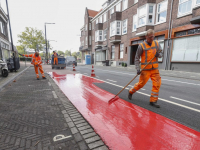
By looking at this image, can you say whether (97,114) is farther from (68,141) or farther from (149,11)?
(149,11)

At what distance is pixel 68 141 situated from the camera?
188 centimetres

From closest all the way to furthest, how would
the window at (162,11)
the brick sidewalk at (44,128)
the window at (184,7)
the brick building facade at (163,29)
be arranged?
the brick sidewalk at (44,128) < the brick building facade at (163,29) < the window at (184,7) < the window at (162,11)

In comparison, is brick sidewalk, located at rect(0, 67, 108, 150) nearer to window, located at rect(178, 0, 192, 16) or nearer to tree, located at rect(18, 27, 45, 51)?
window, located at rect(178, 0, 192, 16)

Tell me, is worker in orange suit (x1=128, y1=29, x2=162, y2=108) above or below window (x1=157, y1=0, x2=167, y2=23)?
below

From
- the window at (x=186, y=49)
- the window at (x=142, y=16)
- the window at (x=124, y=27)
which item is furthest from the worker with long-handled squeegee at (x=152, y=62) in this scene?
the window at (x=124, y=27)

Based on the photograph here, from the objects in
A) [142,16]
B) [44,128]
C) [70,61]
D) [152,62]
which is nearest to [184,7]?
[142,16]

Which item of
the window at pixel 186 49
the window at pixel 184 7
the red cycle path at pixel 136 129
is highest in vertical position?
the window at pixel 184 7

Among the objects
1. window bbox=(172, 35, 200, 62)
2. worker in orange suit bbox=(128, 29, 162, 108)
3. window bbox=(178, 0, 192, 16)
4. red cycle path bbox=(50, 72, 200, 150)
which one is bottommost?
red cycle path bbox=(50, 72, 200, 150)

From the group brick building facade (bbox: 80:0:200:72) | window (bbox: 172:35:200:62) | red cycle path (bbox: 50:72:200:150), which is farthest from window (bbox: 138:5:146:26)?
red cycle path (bbox: 50:72:200:150)

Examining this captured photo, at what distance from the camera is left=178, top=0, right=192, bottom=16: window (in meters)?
11.3

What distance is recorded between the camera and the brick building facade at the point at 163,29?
36.7ft

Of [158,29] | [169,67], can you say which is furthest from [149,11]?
[169,67]

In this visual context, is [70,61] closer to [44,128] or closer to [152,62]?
[152,62]

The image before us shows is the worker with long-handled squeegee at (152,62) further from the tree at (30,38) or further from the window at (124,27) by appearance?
the tree at (30,38)
